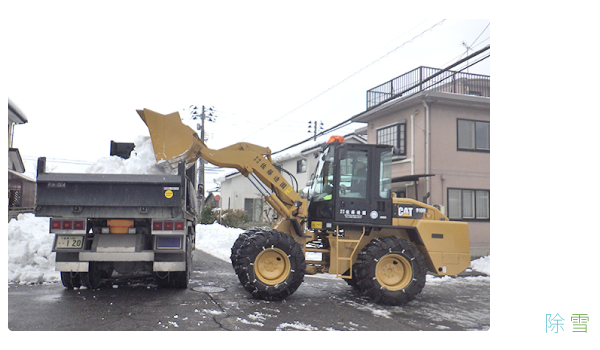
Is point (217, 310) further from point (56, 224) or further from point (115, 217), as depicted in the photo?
point (56, 224)

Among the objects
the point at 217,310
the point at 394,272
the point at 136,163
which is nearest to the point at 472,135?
the point at 394,272

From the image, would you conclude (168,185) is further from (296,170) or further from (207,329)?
(296,170)

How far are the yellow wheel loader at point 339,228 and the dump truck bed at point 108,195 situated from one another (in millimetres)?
611

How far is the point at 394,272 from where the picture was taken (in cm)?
743

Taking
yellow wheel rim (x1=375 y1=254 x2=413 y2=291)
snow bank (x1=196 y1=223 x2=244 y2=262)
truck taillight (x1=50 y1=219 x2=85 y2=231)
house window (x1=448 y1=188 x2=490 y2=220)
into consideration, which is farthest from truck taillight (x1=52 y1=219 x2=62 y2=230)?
house window (x1=448 y1=188 x2=490 y2=220)

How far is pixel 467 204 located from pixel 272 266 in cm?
1083

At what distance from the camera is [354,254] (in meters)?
7.48

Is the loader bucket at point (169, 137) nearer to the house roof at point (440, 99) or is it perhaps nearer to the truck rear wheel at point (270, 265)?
the truck rear wheel at point (270, 265)

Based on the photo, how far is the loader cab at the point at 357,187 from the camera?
7438 mm

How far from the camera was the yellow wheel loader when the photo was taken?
7.04m

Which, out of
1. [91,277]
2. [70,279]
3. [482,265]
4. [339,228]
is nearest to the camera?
[70,279]

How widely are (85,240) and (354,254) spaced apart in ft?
13.8

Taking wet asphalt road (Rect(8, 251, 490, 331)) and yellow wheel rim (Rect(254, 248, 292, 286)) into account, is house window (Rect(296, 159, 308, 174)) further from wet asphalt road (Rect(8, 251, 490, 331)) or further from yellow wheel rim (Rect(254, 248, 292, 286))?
yellow wheel rim (Rect(254, 248, 292, 286))
